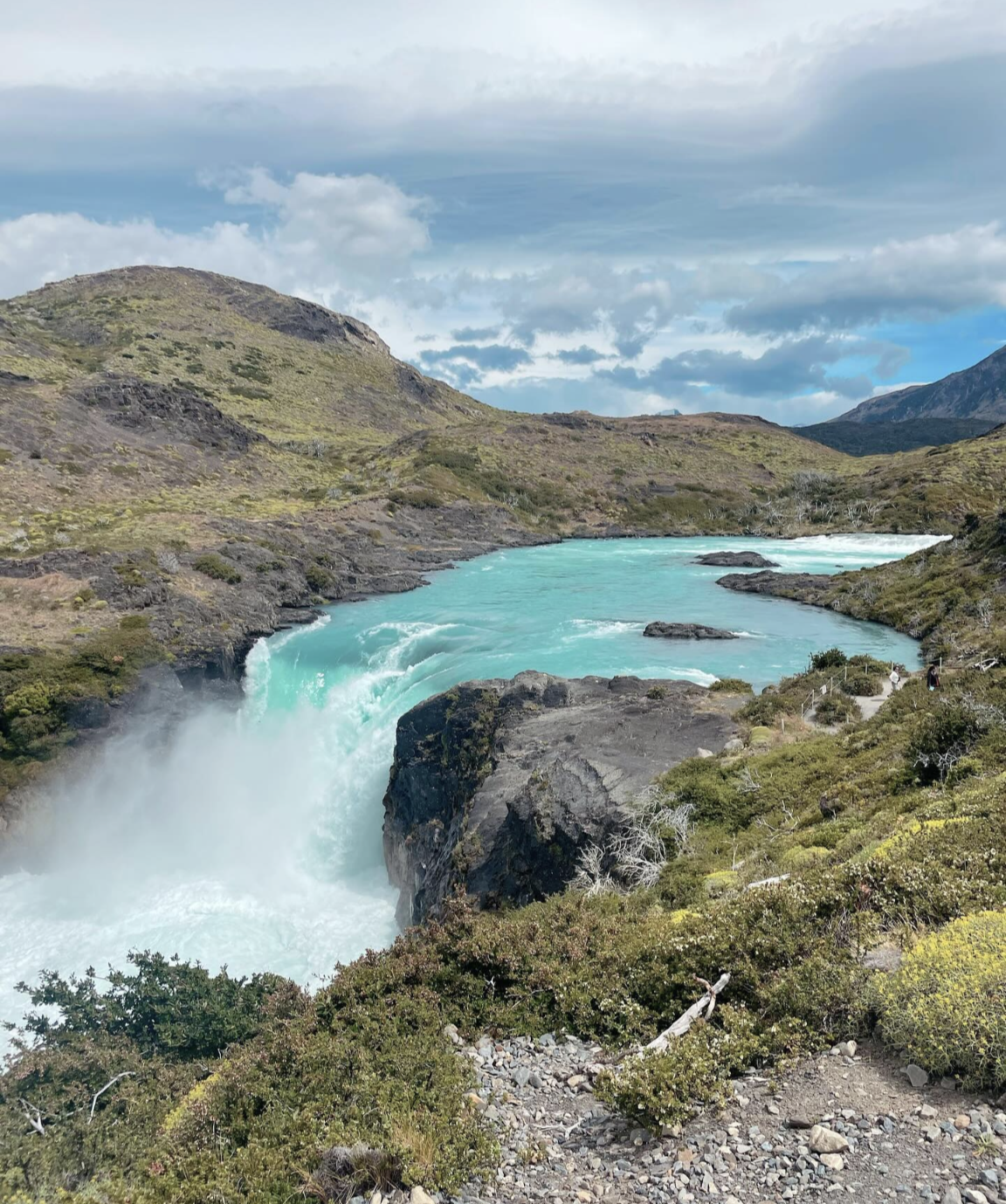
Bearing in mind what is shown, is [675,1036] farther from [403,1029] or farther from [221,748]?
[221,748]

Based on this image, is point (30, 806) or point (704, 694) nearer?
point (704, 694)

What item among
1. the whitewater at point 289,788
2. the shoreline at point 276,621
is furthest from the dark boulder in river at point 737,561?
the whitewater at point 289,788

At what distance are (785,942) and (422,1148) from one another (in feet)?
15.2

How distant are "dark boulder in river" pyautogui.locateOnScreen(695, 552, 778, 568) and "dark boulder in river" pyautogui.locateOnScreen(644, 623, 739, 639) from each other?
1279 inches

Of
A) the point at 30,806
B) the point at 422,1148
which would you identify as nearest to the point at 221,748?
the point at 30,806

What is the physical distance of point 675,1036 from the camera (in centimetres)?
754

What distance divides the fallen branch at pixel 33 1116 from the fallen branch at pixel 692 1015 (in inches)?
380

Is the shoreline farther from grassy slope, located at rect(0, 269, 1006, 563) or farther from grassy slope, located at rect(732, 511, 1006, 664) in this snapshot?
grassy slope, located at rect(0, 269, 1006, 563)

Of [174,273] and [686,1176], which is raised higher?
[174,273]

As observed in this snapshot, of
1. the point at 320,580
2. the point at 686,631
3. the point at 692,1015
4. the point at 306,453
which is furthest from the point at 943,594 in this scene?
the point at 306,453

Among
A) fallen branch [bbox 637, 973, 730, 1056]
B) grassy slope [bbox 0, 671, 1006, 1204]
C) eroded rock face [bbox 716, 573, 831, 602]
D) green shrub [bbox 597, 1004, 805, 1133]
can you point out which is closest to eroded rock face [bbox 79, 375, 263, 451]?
eroded rock face [bbox 716, 573, 831, 602]

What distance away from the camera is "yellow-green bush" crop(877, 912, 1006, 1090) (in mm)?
5961

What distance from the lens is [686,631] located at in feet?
150

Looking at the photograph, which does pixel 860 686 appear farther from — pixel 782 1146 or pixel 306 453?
pixel 306 453
